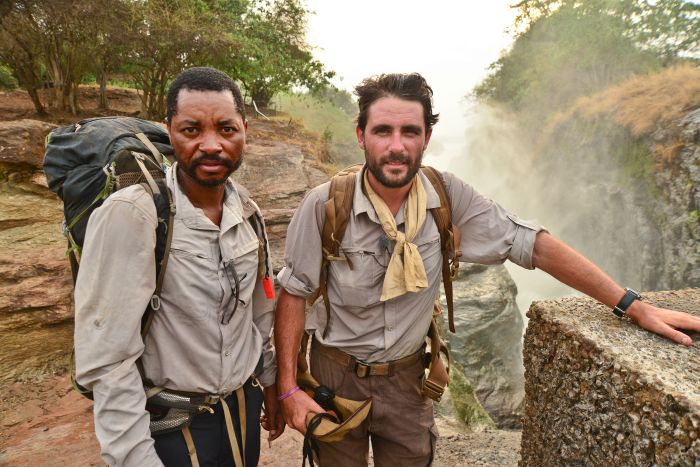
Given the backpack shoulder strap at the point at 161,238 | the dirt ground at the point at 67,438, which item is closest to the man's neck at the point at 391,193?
the backpack shoulder strap at the point at 161,238

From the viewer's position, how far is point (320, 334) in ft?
7.48

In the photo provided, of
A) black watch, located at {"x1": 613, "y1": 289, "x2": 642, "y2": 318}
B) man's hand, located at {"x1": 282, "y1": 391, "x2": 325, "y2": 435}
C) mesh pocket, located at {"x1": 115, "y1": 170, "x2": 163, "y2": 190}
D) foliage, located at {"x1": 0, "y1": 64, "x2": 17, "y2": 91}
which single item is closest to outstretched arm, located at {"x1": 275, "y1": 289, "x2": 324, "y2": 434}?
man's hand, located at {"x1": 282, "y1": 391, "x2": 325, "y2": 435}

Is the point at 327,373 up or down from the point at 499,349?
up

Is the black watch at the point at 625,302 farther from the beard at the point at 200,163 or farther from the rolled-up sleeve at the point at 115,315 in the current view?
the rolled-up sleeve at the point at 115,315

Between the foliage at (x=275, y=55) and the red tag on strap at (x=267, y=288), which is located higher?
the foliage at (x=275, y=55)

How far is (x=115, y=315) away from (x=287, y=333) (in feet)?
3.09

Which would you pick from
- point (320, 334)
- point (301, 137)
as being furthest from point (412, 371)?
point (301, 137)

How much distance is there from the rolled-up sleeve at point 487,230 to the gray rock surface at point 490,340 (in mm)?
7553

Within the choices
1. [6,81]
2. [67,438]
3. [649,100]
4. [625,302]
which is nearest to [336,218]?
[625,302]

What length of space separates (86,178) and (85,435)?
3.01 m

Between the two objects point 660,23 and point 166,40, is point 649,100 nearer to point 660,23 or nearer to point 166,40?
point 660,23

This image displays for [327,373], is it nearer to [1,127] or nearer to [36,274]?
[36,274]

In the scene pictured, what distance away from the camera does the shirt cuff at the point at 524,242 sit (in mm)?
2088

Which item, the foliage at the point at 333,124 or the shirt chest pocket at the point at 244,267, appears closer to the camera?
the shirt chest pocket at the point at 244,267
